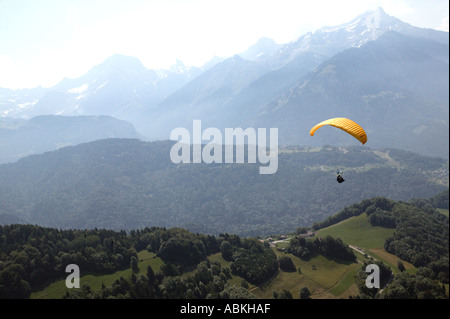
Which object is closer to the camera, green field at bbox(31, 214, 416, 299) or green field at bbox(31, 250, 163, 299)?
green field at bbox(31, 250, 163, 299)

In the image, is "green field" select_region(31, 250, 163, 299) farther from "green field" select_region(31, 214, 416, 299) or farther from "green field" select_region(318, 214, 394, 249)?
"green field" select_region(318, 214, 394, 249)

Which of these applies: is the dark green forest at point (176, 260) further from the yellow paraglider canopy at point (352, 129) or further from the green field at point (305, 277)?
the yellow paraglider canopy at point (352, 129)

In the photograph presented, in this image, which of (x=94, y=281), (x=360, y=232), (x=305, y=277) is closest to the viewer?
(x=94, y=281)

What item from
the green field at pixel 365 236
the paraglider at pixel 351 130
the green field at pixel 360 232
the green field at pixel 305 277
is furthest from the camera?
the green field at pixel 360 232

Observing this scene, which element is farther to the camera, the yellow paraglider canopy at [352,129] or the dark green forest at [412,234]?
the dark green forest at [412,234]

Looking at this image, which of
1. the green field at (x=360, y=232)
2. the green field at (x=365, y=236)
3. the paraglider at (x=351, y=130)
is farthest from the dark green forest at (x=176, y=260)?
the paraglider at (x=351, y=130)

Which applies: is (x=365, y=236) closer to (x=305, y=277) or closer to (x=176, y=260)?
(x=305, y=277)

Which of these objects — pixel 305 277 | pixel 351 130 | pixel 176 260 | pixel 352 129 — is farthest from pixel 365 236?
pixel 351 130

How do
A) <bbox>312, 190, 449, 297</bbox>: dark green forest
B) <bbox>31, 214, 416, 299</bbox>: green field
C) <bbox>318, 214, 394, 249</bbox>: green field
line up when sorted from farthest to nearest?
<bbox>318, 214, 394, 249</bbox>: green field → <bbox>312, 190, 449, 297</bbox>: dark green forest → <bbox>31, 214, 416, 299</bbox>: green field

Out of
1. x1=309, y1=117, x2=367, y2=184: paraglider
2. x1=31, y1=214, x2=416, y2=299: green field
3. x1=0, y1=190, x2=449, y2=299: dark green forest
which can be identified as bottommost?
x1=31, y1=214, x2=416, y2=299: green field

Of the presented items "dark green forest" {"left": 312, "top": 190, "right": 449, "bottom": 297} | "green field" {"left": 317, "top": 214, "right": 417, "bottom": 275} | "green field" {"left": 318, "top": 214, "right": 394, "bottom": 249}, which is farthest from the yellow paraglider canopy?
"green field" {"left": 318, "top": 214, "right": 394, "bottom": 249}

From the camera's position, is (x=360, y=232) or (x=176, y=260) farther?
(x=360, y=232)

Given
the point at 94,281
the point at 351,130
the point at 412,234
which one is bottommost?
the point at 94,281
